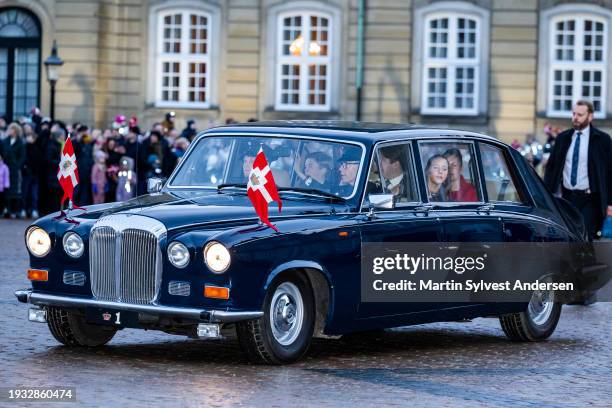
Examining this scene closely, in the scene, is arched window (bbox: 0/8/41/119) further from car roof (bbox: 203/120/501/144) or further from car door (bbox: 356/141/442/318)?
car door (bbox: 356/141/442/318)

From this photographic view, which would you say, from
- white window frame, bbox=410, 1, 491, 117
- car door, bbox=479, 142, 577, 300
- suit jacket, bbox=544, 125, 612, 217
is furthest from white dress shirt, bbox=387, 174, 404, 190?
white window frame, bbox=410, 1, 491, 117

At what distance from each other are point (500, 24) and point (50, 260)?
90.9ft

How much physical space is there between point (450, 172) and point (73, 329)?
2.98m

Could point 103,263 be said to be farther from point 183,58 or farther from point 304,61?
point 183,58

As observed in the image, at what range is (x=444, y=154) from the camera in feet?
40.9

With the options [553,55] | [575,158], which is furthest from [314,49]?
[575,158]

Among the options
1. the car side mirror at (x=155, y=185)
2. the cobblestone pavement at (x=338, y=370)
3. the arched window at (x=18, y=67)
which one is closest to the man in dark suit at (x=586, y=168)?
the cobblestone pavement at (x=338, y=370)

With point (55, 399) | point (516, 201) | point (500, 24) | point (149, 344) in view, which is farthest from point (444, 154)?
point (500, 24)

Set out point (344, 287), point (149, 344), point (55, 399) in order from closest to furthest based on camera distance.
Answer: point (55, 399) < point (344, 287) < point (149, 344)

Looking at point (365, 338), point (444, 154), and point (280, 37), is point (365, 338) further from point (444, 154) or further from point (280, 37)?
point (280, 37)

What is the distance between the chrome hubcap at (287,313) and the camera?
10828mm

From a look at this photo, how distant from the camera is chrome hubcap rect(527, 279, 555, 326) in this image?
42.8ft

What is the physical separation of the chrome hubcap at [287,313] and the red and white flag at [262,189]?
0.43 m

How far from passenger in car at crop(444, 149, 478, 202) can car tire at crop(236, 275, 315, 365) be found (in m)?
1.85
